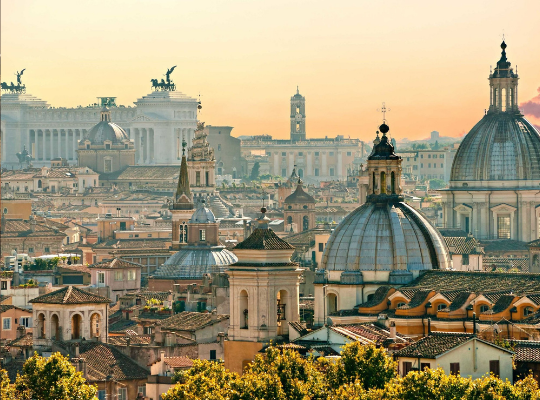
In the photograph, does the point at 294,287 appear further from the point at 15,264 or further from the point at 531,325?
the point at 15,264

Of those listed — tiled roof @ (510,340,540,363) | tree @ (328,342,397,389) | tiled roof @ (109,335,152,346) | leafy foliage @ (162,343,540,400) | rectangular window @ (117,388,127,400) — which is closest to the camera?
leafy foliage @ (162,343,540,400)

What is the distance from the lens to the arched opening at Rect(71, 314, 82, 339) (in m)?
66.8

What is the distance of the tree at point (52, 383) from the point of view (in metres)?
52.1

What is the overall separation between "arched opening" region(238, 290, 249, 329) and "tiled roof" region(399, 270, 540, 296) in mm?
4812

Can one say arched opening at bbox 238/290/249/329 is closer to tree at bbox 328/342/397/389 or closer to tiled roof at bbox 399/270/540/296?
tiled roof at bbox 399/270/540/296

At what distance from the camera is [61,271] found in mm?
105625

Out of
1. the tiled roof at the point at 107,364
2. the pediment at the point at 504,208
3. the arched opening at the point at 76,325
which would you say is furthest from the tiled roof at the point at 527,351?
the pediment at the point at 504,208

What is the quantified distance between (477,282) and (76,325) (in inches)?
439

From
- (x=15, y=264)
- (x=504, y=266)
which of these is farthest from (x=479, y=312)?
(x=15, y=264)

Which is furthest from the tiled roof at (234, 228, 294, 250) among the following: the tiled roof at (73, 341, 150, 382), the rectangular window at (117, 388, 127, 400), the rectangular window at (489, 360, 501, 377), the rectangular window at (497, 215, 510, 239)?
the rectangular window at (497, 215, 510, 239)

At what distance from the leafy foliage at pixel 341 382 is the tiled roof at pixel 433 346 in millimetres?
798

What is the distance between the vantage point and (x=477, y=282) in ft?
211

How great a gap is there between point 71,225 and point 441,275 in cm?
8966

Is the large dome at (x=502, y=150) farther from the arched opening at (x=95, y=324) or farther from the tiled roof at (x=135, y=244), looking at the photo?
the arched opening at (x=95, y=324)
